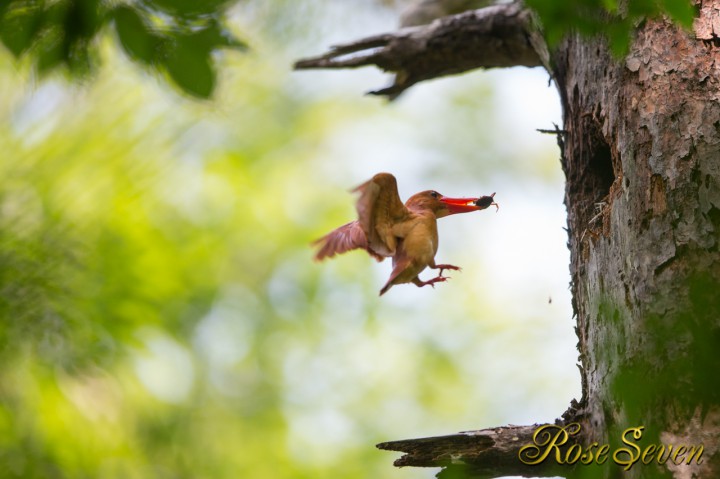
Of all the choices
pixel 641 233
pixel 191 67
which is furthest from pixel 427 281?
pixel 191 67

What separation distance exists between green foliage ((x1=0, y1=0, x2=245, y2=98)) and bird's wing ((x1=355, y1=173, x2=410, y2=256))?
1139 millimetres

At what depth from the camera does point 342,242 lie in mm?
3148

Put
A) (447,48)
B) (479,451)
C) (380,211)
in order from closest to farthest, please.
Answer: (479,451) → (380,211) → (447,48)

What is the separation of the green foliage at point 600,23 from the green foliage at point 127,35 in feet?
2.46

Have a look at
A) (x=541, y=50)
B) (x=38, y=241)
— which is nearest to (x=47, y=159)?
(x=38, y=241)

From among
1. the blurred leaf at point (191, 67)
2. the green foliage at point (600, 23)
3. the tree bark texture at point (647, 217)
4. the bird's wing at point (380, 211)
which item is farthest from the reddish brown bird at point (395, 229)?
the green foliage at point (600, 23)

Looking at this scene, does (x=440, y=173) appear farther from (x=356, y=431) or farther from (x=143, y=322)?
(x=143, y=322)

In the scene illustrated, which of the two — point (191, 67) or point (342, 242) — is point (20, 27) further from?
point (342, 242)

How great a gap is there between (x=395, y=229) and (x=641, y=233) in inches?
39.7

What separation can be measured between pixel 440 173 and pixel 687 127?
29.9 feet

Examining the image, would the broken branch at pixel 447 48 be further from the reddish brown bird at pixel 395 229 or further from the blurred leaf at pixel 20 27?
the blurred leaf at pixel 20 27

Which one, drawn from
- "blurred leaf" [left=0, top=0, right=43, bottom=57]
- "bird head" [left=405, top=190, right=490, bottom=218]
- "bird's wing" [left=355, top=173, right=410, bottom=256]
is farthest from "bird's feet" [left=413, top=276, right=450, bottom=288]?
"blurred leaf" [left=0, top=0, right=43, bottom=57]

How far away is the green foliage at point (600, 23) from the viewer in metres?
1.37

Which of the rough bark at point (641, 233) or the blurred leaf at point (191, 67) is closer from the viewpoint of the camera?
the blurred leaf at point (191, 67)
